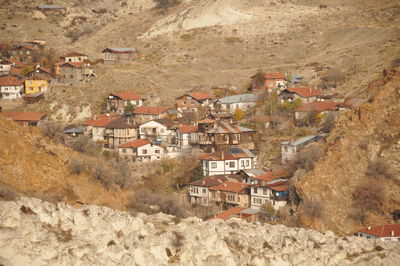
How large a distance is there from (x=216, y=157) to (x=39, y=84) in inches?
1146

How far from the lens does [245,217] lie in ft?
139

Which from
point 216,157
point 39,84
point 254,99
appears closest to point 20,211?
point 216,157

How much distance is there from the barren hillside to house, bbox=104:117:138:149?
873 cm

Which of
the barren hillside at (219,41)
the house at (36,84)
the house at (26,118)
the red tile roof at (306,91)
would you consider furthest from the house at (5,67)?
the red tile roof at (306,91)

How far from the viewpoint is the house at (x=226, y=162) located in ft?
166

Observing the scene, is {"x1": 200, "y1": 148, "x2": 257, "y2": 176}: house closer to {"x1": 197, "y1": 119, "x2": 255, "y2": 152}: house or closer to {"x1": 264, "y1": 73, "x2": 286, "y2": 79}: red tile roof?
{"x1": 197, "y1": 119, "x2": 255, "y2": 152}: house

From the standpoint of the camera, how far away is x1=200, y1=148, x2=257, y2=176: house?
50.7m

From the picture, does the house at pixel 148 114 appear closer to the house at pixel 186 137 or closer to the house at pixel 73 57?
the house at pixel 186 137

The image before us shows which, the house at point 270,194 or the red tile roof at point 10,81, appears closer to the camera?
the house at point 270,194

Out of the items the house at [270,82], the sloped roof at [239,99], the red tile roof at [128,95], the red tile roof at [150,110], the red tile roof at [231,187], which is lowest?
the red tile roof at [231,187]

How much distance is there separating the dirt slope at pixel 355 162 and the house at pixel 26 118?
2568cm

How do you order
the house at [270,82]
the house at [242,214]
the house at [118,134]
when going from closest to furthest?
the house at [242,214] → the house at [118,134] → the house at [270,82]

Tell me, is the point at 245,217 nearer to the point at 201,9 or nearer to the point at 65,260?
the point at 65,260

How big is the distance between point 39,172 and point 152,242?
361 inches
